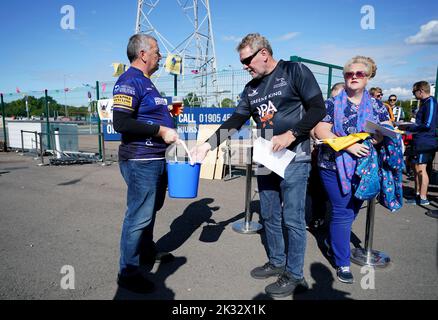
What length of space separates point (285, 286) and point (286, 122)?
4.78 ft

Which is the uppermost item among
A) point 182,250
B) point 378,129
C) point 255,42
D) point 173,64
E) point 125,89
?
point 173,64

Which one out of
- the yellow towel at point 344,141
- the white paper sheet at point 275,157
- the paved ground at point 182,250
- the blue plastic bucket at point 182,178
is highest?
the yellow towel at point 344,141

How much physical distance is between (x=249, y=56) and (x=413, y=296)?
100.0 inches

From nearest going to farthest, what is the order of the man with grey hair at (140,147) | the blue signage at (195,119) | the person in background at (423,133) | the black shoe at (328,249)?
the man with grey hair at (140,147)
the black shoe at (328,249)
the person in background at (423,133)
the blue signage at (195,119)

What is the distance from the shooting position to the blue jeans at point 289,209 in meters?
2.62

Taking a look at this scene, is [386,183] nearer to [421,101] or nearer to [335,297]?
[335,297]

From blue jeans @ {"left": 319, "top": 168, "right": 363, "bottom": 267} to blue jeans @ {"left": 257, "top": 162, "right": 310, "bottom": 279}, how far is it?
0.38 metres

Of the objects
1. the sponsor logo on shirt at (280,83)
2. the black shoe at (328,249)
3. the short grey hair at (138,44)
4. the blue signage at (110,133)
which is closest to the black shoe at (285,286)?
the black shoe at (328,249)

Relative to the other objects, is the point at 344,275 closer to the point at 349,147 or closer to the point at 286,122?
the point at 349,147

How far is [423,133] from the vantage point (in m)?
5.30

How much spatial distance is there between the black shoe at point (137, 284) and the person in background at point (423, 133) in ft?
16.3

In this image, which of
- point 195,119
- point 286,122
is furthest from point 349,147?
point 195,119

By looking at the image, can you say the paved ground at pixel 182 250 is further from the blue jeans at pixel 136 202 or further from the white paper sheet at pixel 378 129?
the white paper sheet at pixel 378 129

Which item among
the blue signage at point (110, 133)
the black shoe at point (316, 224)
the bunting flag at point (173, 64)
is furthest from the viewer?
the blue signage at point (110, 133)
